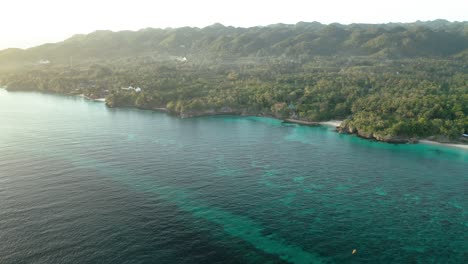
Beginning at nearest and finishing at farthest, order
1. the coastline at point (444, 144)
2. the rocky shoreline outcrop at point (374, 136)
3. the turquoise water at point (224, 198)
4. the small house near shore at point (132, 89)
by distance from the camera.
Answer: the turquoise water at point (224, 198), the coastline at point (444, 144), the rocky shoreline outcrop at point (374, 136), the small house near shore at point (132, 89)

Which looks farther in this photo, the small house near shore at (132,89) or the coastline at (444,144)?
the small house near shore at (132,89)

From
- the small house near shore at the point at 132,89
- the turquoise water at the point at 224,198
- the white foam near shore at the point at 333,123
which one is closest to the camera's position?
the turquoise water at the point at 224,198

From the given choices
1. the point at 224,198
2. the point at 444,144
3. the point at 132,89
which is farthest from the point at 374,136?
the point at 132,89

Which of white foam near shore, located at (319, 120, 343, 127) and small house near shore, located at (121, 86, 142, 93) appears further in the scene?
small house near shore, located at (121, 86, 142, 93)

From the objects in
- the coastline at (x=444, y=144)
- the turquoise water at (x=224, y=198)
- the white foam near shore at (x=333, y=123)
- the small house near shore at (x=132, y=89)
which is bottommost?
the turquoise water at (x=224, y=198)

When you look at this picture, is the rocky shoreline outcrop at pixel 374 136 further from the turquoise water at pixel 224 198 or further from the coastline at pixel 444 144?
the turquoise water at pixel 224 198

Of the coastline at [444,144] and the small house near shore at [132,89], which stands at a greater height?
the small house near shore at [132,89]

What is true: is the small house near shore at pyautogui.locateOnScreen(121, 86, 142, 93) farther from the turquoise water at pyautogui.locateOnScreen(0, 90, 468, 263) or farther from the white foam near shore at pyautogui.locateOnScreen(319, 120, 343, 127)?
the white foam near shore at pyautogui.locateOnScreen(319, 120, 343, 127)

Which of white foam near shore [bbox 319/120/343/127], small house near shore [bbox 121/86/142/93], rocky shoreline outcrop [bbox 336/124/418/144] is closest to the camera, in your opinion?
rocky shoreline outcrop [bbox 336/124/418/144]

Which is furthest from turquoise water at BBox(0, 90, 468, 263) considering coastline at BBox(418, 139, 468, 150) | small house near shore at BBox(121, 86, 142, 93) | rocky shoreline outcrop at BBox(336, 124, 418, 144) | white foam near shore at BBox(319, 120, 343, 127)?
small house near shore at BBox(121, 86, 142, 93)

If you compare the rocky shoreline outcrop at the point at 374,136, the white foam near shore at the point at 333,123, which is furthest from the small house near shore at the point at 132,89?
the rocky shoreline outcrop at the point at 374,136
